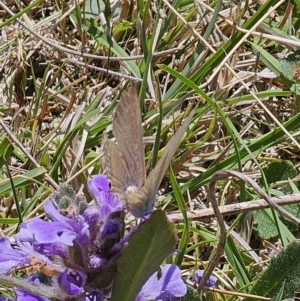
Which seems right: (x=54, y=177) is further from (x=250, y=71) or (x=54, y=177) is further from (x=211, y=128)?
(x=250, y=71)

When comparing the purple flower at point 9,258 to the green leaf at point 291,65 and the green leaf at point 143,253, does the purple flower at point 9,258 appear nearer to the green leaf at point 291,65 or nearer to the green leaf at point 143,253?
the green leaf at point 143,253

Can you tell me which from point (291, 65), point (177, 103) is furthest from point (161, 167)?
point (291, 65)

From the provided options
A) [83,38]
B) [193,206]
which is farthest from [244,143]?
[83,38]

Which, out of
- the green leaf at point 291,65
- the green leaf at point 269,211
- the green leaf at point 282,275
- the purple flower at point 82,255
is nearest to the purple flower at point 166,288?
the purple flower at point 82,255

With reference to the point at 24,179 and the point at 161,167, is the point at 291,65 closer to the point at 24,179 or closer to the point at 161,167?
the point at 24,179

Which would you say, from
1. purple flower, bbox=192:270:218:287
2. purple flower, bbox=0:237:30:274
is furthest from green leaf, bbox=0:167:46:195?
purple flower, bbox=0:237:30:274

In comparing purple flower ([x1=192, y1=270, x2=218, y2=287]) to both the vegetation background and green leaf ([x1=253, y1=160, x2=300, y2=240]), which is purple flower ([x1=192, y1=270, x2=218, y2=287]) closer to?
the vegetation background
